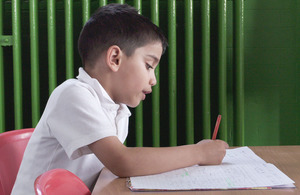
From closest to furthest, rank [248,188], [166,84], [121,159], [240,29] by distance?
[248,188]
[121,159]
[240,29]
[166,84]

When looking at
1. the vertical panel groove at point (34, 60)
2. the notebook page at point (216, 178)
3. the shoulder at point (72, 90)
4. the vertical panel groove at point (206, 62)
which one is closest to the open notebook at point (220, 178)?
the notebook page at point (216, 178)

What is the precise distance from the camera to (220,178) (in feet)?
2.35

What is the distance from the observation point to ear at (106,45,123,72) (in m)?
0.98

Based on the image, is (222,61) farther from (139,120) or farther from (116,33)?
(116,33)

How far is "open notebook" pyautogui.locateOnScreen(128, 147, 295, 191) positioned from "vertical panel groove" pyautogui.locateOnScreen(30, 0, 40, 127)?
1.19 meters

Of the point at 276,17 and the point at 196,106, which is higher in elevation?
the point at 276,17

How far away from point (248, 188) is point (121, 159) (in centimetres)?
26

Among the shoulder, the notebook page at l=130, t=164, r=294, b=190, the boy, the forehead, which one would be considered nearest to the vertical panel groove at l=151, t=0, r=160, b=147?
the boy

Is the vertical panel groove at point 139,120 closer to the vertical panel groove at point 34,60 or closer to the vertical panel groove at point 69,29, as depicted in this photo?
the vertical panel groove at point 69,29

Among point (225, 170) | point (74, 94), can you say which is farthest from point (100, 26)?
point (225, 170)

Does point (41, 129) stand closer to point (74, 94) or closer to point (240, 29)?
point (74, 94)

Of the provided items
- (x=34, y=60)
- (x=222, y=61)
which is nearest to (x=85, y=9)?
→ (x=34, y=60)

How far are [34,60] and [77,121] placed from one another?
1069 mm

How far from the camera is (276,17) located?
193 cm
